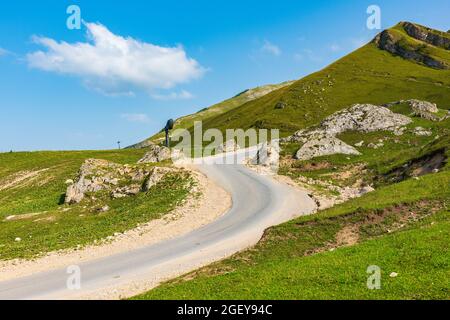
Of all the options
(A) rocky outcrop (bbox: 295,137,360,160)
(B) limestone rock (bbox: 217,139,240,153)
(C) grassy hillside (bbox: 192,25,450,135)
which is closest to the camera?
(A) rocky outcrop (bbox: 295,137,360,160)

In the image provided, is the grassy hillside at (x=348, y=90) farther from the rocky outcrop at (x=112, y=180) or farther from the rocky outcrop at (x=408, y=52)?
the rocky outcrop at (x=112, y=180)

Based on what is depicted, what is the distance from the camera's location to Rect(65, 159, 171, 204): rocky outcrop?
54.2m

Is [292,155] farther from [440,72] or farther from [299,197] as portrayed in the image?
[440,72]

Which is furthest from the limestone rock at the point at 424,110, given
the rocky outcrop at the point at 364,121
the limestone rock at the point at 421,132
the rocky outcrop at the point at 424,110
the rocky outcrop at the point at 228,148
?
the rocky outcrop at the point at 228,148

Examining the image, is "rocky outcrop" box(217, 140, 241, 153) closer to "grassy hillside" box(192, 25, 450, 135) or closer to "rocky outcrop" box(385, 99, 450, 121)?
"rocky outcrop" box(385, 99, 450, 121)

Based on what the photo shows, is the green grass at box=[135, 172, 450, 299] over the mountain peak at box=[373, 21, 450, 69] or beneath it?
beneath

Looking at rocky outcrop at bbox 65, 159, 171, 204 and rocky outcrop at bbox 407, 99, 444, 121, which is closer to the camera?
rocky outcrop at bbox 65, 159, 171, 204

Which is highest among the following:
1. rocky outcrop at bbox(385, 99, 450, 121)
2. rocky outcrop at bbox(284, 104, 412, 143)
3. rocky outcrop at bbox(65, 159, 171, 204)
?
rocky outcrop at bbox(385, 99, 450, 121)

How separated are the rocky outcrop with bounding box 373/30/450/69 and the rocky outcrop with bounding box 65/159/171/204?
159 m

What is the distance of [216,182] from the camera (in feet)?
173

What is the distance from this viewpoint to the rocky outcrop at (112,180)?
54.2 meters

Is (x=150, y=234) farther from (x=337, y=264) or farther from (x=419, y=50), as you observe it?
(x=419, y=50)

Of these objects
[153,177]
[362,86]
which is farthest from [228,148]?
[362,86]

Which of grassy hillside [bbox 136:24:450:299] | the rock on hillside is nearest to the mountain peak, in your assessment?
the rock on hillside
